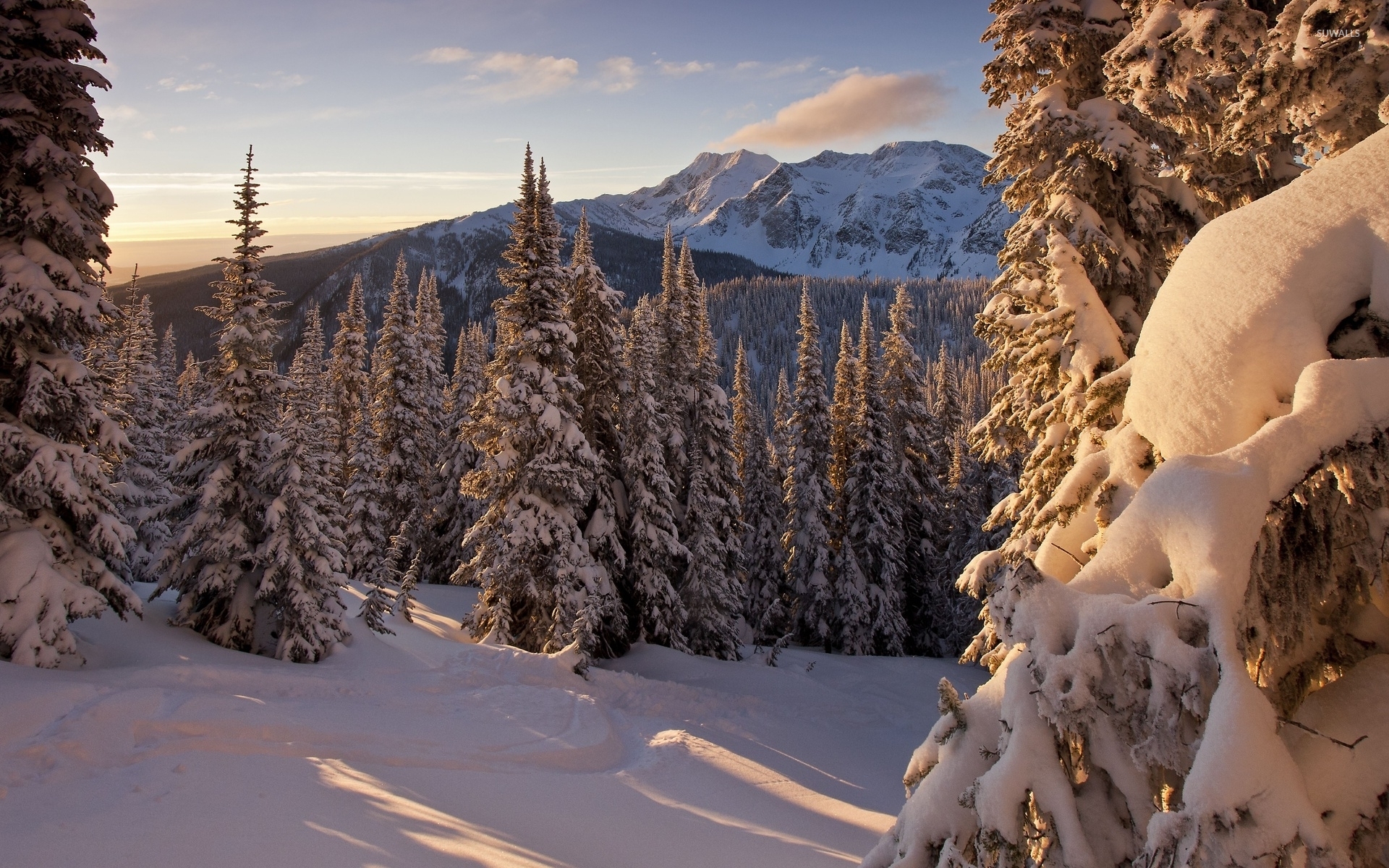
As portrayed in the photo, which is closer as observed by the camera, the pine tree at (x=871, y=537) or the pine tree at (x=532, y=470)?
the pine tree at (x=532, y=470)

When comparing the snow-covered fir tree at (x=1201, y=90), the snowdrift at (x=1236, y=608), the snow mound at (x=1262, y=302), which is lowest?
the snowdrift at (x=1236, y=608)

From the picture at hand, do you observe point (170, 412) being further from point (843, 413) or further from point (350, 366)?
point (843, 413)

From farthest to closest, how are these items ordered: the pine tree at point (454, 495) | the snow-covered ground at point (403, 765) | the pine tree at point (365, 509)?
the pine tree at point (454, 495), the pine tree at point (365, 509), the snow-covered ground at point (403, 765)

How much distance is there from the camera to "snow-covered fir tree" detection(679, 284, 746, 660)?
2559 centimetres

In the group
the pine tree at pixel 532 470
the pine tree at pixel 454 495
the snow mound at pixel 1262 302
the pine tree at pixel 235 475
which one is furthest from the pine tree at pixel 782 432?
the snow mound at pixel 1262 302

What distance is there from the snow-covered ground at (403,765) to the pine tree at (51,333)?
1488 millimetres

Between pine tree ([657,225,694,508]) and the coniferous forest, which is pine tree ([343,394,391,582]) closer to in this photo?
the coniferous forest

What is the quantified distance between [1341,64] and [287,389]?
18432mm

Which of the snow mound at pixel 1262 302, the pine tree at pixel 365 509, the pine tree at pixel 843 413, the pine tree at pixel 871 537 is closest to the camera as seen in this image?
the snow mound at pixel 1262 302

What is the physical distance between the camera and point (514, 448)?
781 inches

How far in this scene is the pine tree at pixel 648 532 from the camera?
23469 millimetres

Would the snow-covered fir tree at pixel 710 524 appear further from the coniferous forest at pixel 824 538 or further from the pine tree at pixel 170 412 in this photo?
the pine tree at pixel 170 412

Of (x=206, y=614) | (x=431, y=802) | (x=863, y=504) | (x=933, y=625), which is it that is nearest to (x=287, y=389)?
(x=206, y=614)

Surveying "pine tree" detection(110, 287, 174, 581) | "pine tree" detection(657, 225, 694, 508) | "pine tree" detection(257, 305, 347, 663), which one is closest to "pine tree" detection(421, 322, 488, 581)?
"pine tree" detection(657, 225, 694, 508)
